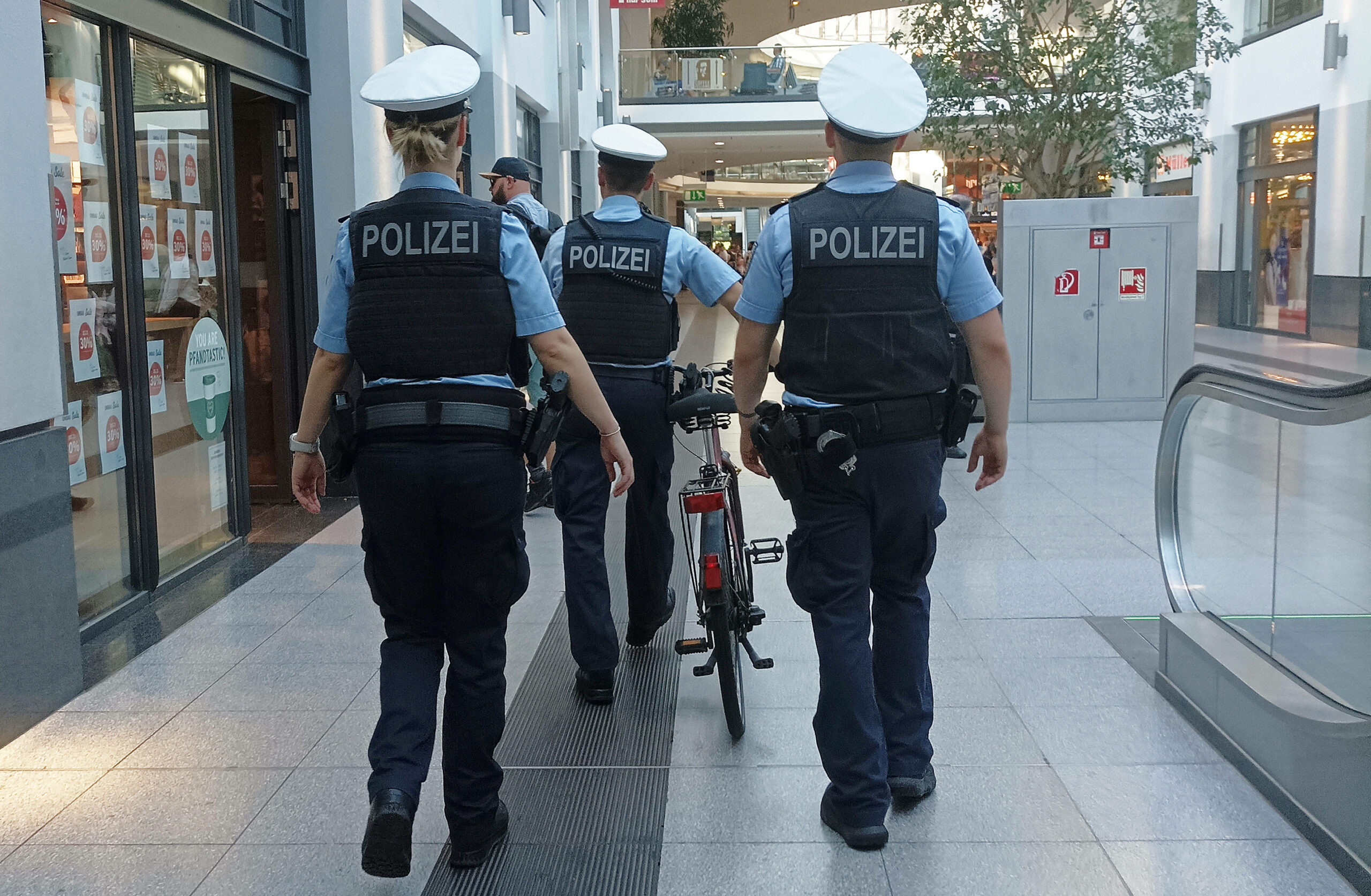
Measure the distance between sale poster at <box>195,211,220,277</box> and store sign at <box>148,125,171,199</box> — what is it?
0.31 metres

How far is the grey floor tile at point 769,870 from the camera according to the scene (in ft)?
9.75

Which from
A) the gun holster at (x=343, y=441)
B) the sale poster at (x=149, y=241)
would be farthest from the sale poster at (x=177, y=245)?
the gun holster at (x=343, y=441)

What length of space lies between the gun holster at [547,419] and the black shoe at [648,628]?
1742 mm

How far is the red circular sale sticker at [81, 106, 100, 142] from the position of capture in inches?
198

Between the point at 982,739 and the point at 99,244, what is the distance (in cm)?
376

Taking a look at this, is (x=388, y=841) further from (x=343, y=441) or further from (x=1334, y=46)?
(x=1334, y=46)

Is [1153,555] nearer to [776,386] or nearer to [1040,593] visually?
[1040,593]

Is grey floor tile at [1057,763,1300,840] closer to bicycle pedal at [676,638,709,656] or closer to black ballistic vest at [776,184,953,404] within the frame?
bicycle pedal at [676,638,709,656]

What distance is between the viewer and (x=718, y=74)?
89.7ft

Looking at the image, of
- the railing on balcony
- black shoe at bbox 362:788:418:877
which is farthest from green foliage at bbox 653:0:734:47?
black shoe at bbox 362:788:418:877

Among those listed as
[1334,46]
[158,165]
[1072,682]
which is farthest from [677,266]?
[1334,46]

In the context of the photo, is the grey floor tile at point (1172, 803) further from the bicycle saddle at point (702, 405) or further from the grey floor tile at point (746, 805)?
the bicycle saddle at point (702, 405)

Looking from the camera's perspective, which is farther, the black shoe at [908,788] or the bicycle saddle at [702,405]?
the bicycle saddle at [702,405]

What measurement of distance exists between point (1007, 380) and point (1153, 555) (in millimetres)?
3249
